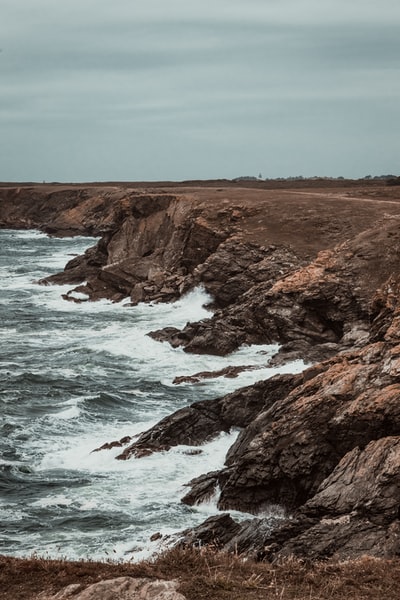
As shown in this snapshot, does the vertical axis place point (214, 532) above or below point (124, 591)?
below

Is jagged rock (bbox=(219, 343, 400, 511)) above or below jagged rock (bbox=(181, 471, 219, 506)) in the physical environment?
above

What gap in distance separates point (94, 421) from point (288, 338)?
40.9 feet

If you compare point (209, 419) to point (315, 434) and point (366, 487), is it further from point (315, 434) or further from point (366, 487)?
point (366, 487)

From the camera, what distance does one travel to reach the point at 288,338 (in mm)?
36594

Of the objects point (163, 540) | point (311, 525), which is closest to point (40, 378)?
point (163, 540)

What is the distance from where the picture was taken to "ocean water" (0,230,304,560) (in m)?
18.6

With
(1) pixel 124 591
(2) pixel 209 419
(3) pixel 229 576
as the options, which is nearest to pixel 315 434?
(2) pixel 209 419

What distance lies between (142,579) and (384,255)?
103 feet

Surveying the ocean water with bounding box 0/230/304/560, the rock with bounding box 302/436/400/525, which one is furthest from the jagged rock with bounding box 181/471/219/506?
the rock with bounding box 302/436/400/525

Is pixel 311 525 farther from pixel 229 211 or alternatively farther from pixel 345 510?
pixel 229 211

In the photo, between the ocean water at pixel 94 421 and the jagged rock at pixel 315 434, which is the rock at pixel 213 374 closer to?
the ocean water at pixel 94 421

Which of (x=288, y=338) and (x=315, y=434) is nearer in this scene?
(x=315, y=434)

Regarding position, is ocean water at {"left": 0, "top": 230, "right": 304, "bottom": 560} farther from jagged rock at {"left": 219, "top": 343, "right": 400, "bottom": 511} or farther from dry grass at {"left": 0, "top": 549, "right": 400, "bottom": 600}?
dry grass at {"left": 0, "top": 549, "right": 400, "bottom": 600}

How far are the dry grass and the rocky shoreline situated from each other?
6.17 ft
